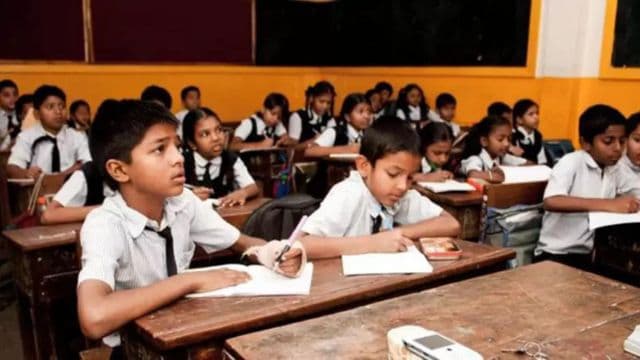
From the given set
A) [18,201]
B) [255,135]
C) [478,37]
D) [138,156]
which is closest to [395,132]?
[138,156]

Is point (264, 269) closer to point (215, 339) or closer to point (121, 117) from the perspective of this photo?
point (215, 339)

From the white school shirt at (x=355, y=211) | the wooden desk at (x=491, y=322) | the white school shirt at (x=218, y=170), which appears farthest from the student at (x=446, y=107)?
the wooden desk at (x=491, y=322)

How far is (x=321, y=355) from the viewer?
102 centimetres

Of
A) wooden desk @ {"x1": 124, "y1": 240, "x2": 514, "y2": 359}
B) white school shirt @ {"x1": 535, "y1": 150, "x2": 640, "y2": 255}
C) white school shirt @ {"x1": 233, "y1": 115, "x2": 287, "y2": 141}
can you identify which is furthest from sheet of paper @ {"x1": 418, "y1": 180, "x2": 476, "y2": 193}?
white school shirt @ {"x1": 233, "y1": 115, "x2": 287, "y2": 141}

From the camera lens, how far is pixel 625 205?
2.37 m

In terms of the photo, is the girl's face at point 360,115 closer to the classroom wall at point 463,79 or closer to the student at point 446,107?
the student at point 446,107

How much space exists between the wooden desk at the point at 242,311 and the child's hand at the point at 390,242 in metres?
0.16

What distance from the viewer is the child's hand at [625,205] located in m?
2.36

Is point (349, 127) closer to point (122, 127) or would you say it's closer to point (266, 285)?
point (122, 127)

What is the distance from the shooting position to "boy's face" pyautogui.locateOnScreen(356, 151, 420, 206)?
186 centimetres

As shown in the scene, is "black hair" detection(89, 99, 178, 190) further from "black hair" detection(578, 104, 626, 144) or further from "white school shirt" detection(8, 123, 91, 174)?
"white school shirt" detection(8, 123, 91, 174)

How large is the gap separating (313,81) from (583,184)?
5.46 metres

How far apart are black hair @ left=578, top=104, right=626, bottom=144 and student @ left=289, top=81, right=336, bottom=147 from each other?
3.10m

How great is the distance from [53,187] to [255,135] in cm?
281
